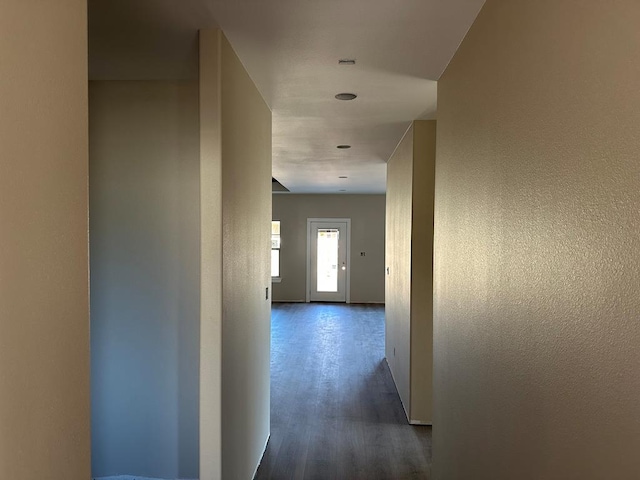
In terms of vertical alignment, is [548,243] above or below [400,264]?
above

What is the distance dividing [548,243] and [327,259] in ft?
31.7

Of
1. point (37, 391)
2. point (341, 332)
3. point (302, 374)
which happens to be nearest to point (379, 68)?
point (37, 391)

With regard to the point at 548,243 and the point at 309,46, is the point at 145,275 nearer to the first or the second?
the point at 309,46

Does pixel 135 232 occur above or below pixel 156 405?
above

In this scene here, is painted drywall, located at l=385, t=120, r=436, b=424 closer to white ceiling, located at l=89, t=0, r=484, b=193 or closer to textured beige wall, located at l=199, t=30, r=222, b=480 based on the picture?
white ceiling, located at l=89, t=0, r=484, b=193

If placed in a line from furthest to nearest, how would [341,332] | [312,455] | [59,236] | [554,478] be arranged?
[341,332] → [312,455] → [554,478] → [59,236]

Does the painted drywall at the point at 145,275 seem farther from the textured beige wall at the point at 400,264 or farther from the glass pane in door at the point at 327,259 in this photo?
the glass pane in door at the point at 327,259

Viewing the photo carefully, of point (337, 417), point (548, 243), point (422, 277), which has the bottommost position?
point (337, 417)

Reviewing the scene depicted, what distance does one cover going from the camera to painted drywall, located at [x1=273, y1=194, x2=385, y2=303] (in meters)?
10.9

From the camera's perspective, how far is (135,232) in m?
3.01

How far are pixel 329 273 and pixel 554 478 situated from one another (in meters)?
9.70

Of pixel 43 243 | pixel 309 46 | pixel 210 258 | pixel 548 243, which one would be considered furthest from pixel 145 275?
pixel 548 243

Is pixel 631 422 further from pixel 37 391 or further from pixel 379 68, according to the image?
pixel 379 68

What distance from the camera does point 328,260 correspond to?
1100cm
